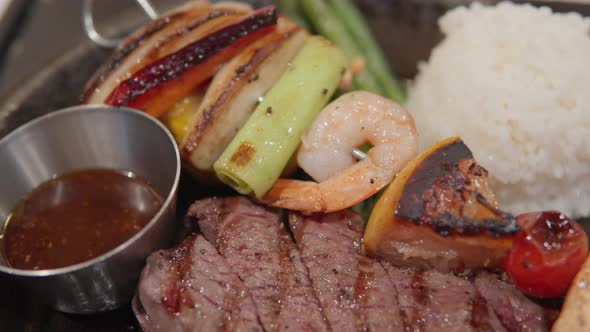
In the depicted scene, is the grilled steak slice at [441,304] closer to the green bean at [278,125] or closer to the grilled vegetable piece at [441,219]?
the grilled vegetable piece at [441,219]

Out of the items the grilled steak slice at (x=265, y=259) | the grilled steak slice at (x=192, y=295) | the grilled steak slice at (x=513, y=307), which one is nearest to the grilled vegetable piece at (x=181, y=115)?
the grilled steak slice at (x=265, y=259)

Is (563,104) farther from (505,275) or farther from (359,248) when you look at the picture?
(359,248)

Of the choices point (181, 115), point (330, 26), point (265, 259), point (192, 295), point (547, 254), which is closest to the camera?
point (547, 254)

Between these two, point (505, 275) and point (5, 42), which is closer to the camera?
point (505, 275)

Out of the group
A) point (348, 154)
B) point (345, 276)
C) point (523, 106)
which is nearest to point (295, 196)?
point (348, 154)

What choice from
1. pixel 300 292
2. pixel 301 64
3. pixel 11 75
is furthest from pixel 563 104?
pixel 11 75

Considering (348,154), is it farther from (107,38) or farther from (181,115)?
(107,38)
